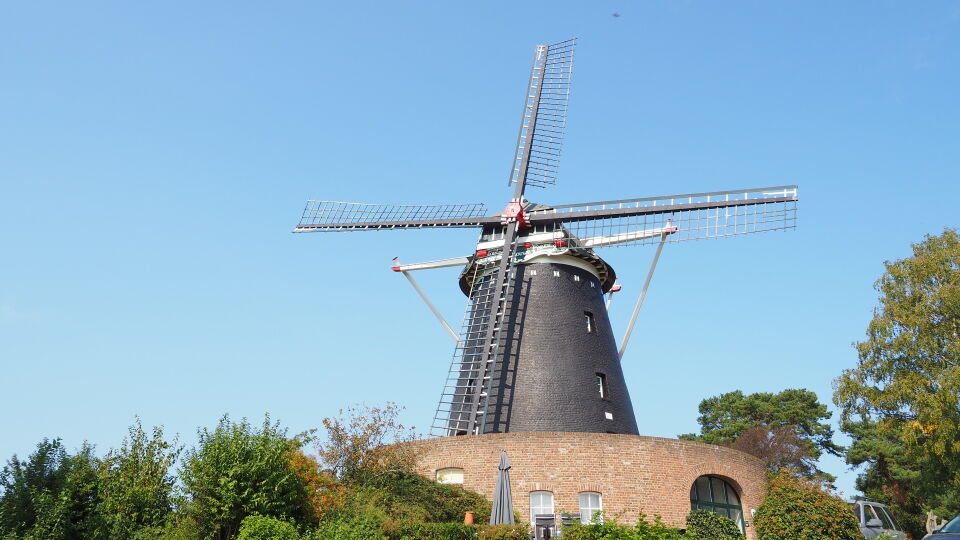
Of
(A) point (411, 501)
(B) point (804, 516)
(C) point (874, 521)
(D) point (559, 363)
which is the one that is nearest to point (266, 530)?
(A) point (411, 501)

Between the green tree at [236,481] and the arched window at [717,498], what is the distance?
391 inches

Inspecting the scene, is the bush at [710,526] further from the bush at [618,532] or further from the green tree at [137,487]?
the green tree at [137,487]

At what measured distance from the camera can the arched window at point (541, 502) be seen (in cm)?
1742

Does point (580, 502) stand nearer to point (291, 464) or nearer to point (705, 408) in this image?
point (291, 464)

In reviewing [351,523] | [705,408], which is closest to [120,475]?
[351,523]

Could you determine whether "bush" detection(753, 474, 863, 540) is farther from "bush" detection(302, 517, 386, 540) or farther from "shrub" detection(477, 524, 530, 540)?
"bush" detection(302, 517, 386, 540)

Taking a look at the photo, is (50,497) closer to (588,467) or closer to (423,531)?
(423,531)

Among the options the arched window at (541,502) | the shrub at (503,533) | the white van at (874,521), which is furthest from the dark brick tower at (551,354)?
the white van at (874,521)

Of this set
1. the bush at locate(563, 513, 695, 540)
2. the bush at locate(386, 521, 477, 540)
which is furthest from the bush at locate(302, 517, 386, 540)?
the bush at locate(563, 513, 695, 540)

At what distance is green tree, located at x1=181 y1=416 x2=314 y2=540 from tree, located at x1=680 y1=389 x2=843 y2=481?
31695mm

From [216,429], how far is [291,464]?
1.73m

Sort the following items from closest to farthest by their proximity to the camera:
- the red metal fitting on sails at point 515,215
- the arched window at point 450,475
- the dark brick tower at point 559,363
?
→ the arched window at point 450,475
the dark brick tower at point 559,363
the red metal fitting on sails at point 515,215

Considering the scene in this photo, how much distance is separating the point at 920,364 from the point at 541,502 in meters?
13.1

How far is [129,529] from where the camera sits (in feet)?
52.1
